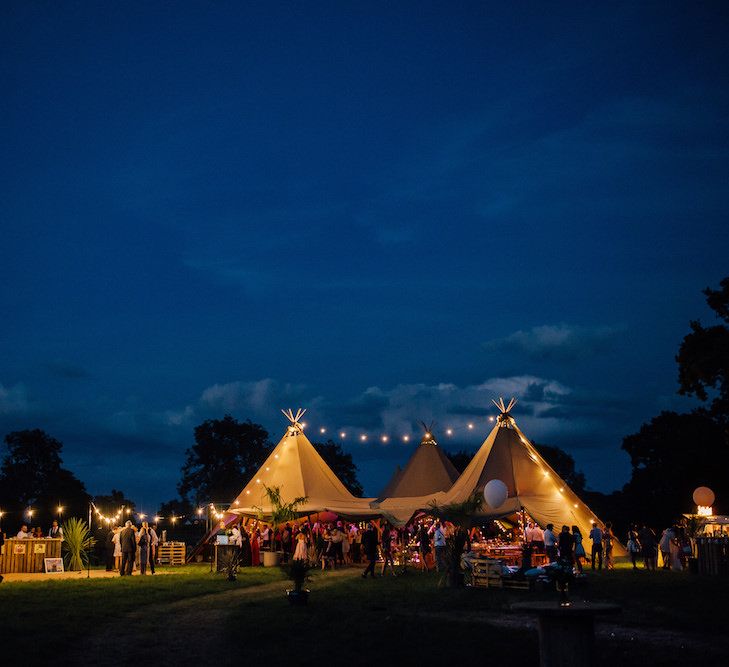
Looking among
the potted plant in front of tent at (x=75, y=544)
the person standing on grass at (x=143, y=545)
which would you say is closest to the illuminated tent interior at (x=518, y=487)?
the person standing on grass at (x=143, y=545)

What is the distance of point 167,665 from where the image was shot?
10.1 meters

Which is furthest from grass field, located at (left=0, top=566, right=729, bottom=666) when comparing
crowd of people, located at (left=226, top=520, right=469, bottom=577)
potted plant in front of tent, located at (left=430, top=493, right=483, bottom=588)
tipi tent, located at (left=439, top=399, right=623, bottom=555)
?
tipi tent, located at (left=439, top=399, right=623, bottom=555)

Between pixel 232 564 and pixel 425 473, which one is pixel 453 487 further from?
pixel 232 564

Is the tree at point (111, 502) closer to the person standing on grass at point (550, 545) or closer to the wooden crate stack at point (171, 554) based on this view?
the wooden crate stack at point (171, 554)

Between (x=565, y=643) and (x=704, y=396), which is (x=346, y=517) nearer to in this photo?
(x=704, y=396)

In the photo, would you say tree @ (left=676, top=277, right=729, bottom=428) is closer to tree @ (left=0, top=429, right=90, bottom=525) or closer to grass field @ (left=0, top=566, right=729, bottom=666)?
grass field @ (left=0, top=566, right=729, bottom=666)

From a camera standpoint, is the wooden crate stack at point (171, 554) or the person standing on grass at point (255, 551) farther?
the wooden crate stack at point (171, 554)

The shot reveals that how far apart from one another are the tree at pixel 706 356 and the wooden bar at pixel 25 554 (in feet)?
63.1

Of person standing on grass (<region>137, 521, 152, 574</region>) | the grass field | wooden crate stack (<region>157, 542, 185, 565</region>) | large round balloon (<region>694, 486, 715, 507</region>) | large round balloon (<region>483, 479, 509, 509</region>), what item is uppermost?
large round balloon (<region>483, 479, 509, 509</region>)

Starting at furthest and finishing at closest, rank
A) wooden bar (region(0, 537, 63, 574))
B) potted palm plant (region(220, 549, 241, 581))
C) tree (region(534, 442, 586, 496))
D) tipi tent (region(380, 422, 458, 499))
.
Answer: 1. tree (region(534, 442, 586, 496))
2. tipi tent (region(380, 422, 458, 499))
3. wooden bar (region(0, 537, 63, 574))
4. potted palm plant (region(220, 549, 241, 581))

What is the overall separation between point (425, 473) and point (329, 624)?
24.7 metres

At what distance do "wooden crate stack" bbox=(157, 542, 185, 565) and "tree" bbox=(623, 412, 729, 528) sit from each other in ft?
75.0

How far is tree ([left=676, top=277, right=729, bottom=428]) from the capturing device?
931 inches

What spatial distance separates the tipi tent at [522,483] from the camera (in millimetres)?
29703
